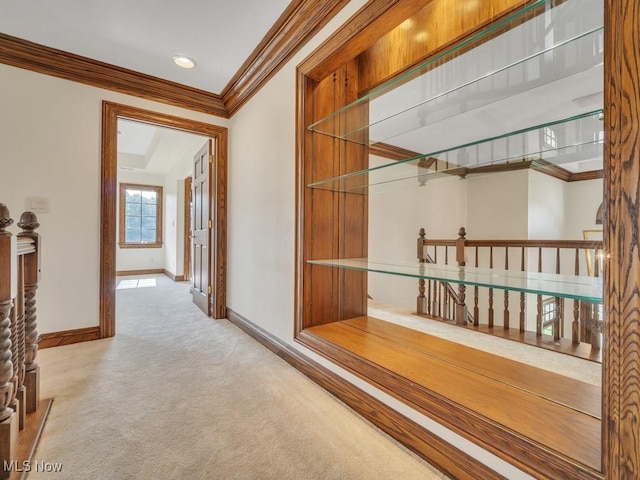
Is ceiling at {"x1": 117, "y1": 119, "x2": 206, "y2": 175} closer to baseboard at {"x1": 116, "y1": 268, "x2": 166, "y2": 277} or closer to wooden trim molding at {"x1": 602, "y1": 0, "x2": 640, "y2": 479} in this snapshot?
baseboard at {"x1": 116, "y1": 268, "x2": 166, "y2": 277}

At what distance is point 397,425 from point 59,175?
283cm

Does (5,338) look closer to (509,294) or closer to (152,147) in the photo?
(509,294)

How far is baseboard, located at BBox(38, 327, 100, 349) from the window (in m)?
4.36

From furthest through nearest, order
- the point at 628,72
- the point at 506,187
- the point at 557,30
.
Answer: the point at 506,187 < the point at 557,30 < the point at 628,72

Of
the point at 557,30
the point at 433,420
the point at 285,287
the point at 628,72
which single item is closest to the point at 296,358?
the point at 285,287

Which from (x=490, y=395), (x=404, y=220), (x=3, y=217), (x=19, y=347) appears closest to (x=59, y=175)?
(x=19, y=347)

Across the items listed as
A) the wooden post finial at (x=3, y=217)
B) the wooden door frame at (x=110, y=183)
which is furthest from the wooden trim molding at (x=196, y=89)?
the wooden post finial at (x=3, y=217)

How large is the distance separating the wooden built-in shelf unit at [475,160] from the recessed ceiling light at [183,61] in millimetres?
1069

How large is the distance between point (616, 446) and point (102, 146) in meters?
3.23

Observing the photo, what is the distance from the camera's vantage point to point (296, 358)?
1798 mm

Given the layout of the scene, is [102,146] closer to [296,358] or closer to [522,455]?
[296,358]

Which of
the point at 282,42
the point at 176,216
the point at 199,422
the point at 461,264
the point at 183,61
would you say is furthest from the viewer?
the point at 176,216

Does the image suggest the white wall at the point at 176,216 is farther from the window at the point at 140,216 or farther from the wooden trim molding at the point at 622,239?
the wooden trim molding at the point at 622,239

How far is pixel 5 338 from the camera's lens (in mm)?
978
